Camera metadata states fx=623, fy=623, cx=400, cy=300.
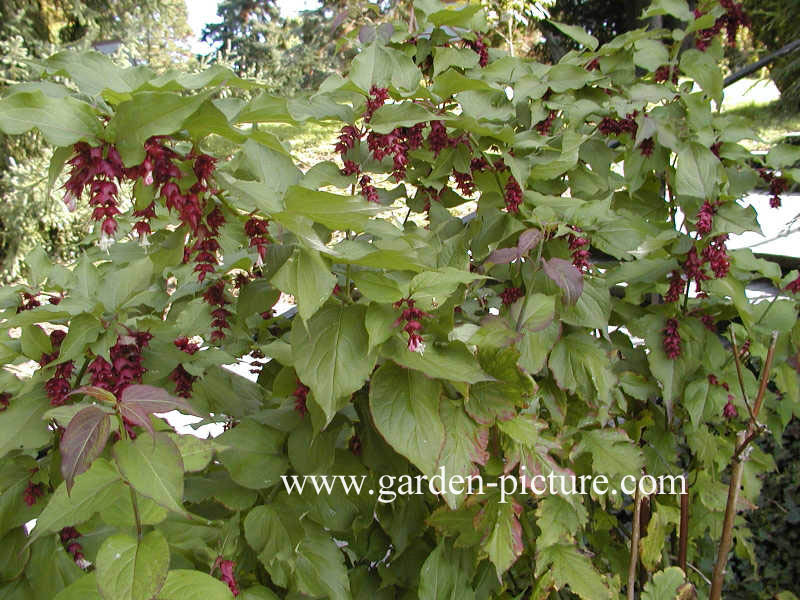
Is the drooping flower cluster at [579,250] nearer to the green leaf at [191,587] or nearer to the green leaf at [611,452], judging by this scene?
the green leaf at [611,452]

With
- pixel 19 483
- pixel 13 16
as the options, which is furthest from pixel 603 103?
pixel 13 16

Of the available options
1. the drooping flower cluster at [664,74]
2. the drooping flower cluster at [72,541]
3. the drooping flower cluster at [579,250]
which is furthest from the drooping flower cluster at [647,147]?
the drooping flower cluster at [72,541]

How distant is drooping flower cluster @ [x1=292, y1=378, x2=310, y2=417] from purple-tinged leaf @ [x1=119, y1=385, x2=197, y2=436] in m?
0.29

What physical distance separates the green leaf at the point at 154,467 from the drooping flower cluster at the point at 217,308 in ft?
1.25

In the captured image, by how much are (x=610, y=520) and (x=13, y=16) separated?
6869 millimetres

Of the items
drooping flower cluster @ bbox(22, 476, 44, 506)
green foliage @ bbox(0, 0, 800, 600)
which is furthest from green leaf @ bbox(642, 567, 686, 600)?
drooping flower cluster @ bbox(22, 476, 44, 506)

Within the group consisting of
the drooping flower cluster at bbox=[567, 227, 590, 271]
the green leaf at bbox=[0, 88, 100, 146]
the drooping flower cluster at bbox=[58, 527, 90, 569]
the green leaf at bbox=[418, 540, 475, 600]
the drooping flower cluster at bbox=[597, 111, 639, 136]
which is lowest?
the green leaf at bbox=[418, 540, 475, 600]

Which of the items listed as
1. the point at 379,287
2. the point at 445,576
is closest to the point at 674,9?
the point at 379,287

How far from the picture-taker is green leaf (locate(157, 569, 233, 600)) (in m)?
0.82

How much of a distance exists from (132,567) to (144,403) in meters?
0.21

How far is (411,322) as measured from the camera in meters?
0.89

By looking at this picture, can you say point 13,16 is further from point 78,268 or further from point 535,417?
point 535,417

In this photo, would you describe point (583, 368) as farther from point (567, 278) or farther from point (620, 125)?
point (620, 125)

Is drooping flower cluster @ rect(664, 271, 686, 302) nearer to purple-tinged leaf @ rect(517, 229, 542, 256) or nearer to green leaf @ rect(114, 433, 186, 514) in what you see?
purple-tinged leaf @ rect(517, 229, 542, 256)
